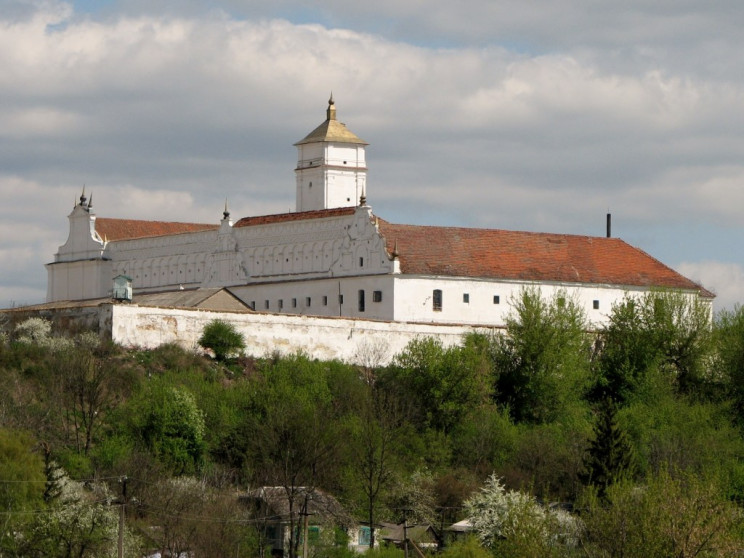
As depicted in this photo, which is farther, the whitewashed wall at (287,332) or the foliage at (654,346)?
the foliage at (654,346)

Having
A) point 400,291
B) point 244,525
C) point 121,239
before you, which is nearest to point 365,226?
point 400,291

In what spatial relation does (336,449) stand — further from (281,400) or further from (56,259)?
(56,259)

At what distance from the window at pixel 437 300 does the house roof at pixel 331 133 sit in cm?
1289

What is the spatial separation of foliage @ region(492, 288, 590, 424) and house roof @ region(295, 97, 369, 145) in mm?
15027

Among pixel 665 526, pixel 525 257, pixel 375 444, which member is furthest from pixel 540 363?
pixel 665 526

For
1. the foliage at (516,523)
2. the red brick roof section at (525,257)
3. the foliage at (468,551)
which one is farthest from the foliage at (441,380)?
the foliage at (468,551)

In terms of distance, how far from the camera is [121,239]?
322 ft

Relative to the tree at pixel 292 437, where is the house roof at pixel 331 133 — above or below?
above

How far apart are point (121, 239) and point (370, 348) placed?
70.7 feet

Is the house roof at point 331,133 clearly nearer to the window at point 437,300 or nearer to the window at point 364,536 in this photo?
the window at point 437,300

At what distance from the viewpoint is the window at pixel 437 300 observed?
8388 cm

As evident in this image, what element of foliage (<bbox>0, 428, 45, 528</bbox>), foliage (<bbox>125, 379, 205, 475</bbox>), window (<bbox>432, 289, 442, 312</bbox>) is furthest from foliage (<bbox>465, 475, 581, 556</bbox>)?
window (<bbox>432, 289, 442, 312</bbox>)

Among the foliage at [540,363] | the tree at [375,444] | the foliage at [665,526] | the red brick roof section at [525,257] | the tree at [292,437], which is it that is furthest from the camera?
the red brick roof section at [525,257]

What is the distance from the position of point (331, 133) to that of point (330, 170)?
184 centimetres
